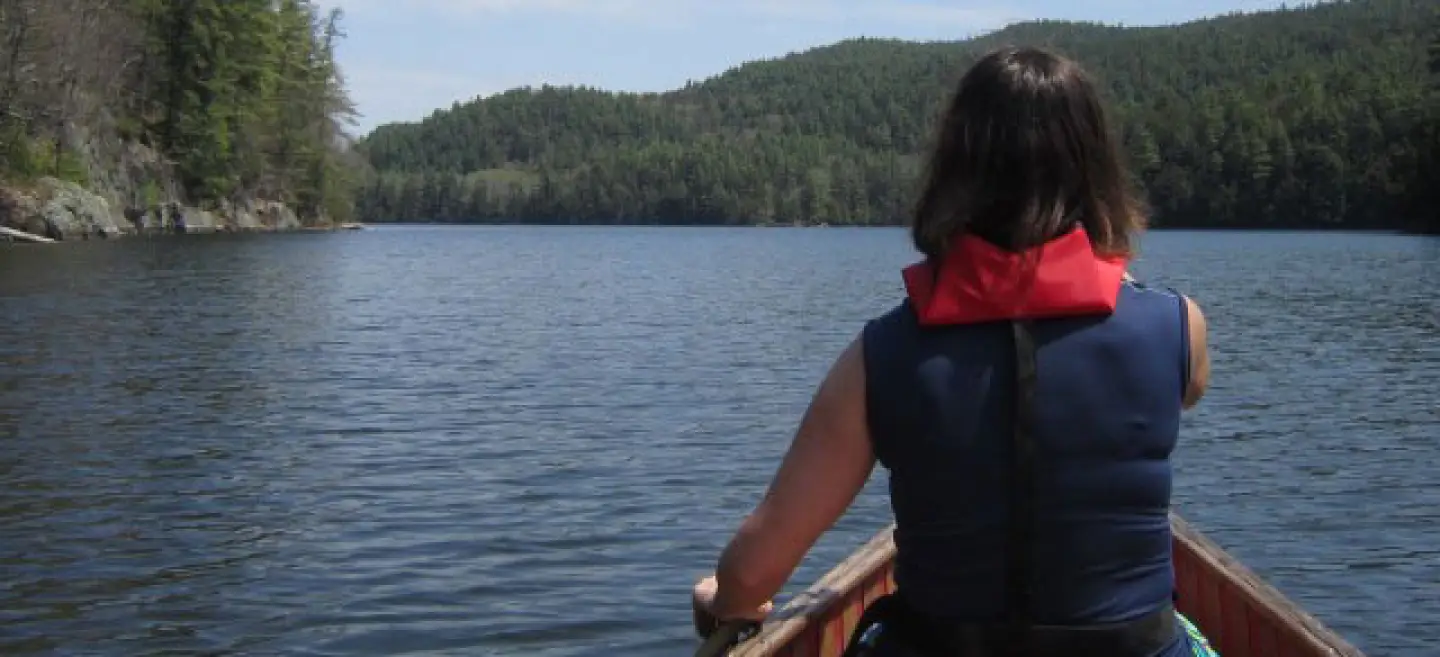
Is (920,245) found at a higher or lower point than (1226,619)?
higher

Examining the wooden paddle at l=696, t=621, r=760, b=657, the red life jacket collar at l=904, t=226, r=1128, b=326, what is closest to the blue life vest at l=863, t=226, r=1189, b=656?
the red life jacket collar at l=904, t=226, r=1128, b=326

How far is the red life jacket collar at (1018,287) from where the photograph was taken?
2.95 meters

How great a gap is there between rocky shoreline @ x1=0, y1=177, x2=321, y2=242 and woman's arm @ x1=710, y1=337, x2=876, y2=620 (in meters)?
70.7

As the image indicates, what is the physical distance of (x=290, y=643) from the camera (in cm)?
985

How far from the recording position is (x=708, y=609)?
3674 millimetres

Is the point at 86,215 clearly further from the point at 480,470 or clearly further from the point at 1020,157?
the point at 1020,157

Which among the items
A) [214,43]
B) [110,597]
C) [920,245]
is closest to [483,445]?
[110,597]

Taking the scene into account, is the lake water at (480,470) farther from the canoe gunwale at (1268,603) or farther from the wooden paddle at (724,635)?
the wooden paddle at (724,635)

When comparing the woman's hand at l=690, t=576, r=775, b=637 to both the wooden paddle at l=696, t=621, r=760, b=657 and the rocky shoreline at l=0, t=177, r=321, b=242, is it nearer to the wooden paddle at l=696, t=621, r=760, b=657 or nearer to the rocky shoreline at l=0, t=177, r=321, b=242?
the wooden paddle at l=696, t=621, r=760, b=657

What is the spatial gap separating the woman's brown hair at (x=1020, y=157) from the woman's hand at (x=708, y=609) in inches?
39.0

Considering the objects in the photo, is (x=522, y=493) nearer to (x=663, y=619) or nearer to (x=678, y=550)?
(x=678, y=550)

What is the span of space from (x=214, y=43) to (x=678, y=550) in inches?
3435

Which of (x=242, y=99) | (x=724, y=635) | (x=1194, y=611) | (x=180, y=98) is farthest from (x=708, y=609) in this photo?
(x=242, y=99)

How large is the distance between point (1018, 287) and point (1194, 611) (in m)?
4.21
